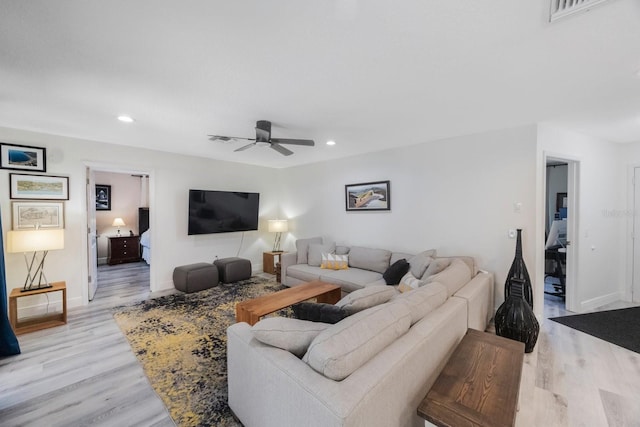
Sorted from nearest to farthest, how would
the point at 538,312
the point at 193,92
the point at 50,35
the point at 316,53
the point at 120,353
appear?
the point at 50,35
the point at 316,53
the point at 193,92
the point at 120,353
the point at 538,312

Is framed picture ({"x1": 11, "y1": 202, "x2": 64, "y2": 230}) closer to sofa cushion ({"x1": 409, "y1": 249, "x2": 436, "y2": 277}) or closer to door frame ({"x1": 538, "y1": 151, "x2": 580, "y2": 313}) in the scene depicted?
sofa cushion ({"x1": 409, "y1": 249, "x2": 436, "y2": 277})

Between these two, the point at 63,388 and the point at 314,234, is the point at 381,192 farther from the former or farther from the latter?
the point at 63,388

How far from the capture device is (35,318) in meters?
3.39

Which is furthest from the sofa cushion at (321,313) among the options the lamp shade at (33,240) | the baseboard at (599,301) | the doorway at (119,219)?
Result: the doorway at (119,219)

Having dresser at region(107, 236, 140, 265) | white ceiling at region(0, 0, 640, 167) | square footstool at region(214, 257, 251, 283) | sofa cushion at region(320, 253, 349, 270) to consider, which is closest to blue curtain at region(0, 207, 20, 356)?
white ceiling at region(0, 0, 640, 167)

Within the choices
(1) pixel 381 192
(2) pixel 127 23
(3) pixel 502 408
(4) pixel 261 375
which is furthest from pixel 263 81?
(1) pixel 381 192

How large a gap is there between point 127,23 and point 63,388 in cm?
273

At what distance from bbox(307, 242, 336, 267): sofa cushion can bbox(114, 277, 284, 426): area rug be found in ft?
3.38

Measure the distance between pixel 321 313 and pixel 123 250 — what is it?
6909mm

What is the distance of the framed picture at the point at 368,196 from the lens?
4.42 m

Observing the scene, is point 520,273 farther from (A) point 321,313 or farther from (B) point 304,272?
(B) point 304,272

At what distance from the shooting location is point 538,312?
3152 mm

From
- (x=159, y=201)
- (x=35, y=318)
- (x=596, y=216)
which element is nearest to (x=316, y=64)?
(x=159, y=201)

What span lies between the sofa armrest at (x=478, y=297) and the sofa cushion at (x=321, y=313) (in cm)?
115
